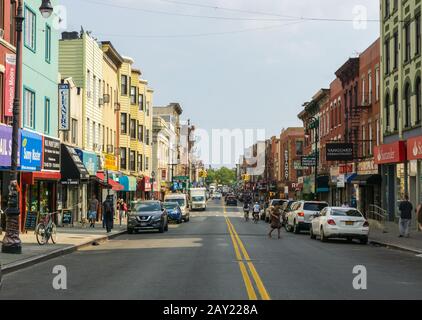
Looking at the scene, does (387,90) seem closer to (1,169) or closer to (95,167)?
(95,167)

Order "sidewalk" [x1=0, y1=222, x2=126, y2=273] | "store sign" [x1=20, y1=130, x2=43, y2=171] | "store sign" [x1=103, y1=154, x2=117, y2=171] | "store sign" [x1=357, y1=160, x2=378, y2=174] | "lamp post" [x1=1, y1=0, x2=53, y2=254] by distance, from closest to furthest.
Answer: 1. "sidewalk" [x1=0, y1=222, x2=126, y2=273]
2. "lamp post" [x1=1, y1=0, x2=53, y2=254]
3. "store sign" [x1=20, y1=130, x2=43, y2=171]
4. "store sign" [x1=357, y1=160, x2=378, y2=174]
5. "store sign" [x1=103, y1=154, x2=117, y2=171]

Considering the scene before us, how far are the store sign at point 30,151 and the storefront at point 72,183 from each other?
5.17m

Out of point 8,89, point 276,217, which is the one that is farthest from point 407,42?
point 8,89

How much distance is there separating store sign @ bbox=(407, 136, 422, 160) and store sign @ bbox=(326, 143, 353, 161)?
10.5m

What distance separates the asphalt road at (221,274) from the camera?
12.3 m

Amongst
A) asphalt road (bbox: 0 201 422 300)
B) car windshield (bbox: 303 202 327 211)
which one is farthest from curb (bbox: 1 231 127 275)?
car windshield (bbox: 303 202 327 211)

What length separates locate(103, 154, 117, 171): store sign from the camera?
168 ft

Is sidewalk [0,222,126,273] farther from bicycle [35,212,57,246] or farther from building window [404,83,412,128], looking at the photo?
building window [404,83,412,128]

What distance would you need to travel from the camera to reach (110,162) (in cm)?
5269

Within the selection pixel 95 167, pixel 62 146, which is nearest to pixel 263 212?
pixel 95 167

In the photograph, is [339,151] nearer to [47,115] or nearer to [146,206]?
[146,206]

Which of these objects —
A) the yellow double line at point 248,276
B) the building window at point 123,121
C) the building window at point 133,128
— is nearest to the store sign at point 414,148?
the yellow double line at point 248,276

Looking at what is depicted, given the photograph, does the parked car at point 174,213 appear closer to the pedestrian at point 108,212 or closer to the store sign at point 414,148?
the pedestrian at point 108,212
